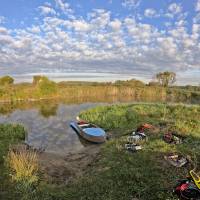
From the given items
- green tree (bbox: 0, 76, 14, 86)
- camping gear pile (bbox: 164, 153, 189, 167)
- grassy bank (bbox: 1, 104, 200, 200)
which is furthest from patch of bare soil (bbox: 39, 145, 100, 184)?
green tree (bbox: 0, 76, 14, 86)

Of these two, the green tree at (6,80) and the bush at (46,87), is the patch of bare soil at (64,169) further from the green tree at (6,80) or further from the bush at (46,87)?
the green tree at (6,80)

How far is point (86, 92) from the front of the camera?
7006 cm

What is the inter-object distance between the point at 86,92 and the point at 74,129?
4462 cm

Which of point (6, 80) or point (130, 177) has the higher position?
point (130, 177)

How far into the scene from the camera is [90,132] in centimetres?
2088

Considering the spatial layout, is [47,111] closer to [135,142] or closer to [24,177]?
[135,142]

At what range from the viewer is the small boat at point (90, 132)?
19.5m

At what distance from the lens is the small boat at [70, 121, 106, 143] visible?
19531mm

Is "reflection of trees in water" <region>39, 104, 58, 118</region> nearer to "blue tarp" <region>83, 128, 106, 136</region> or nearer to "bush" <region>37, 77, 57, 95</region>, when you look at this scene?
"blue tarp" <region>83, 128, 106, 136</region>

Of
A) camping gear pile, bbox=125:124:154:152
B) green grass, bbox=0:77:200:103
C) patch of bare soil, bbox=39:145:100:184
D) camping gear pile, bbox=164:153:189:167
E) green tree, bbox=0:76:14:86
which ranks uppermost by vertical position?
camping gear pile, bbox=164:153:189:167

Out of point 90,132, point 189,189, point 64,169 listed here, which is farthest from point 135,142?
point 189,189

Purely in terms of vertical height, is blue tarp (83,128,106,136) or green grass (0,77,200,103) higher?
blue tarp (83,128,106,136)

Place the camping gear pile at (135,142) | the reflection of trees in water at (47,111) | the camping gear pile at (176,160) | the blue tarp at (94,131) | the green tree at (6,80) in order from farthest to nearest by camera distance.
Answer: the green tree at (6,80), the reflection of trees in water at (47,111), the blue tarp at (94,131), the camping gear pile at (135,142), the camping gear pile at (176,160)

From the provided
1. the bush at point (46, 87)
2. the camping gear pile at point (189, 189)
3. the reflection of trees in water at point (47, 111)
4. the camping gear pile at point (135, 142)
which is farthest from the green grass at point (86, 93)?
the camping gear pile at point (189, 189)
